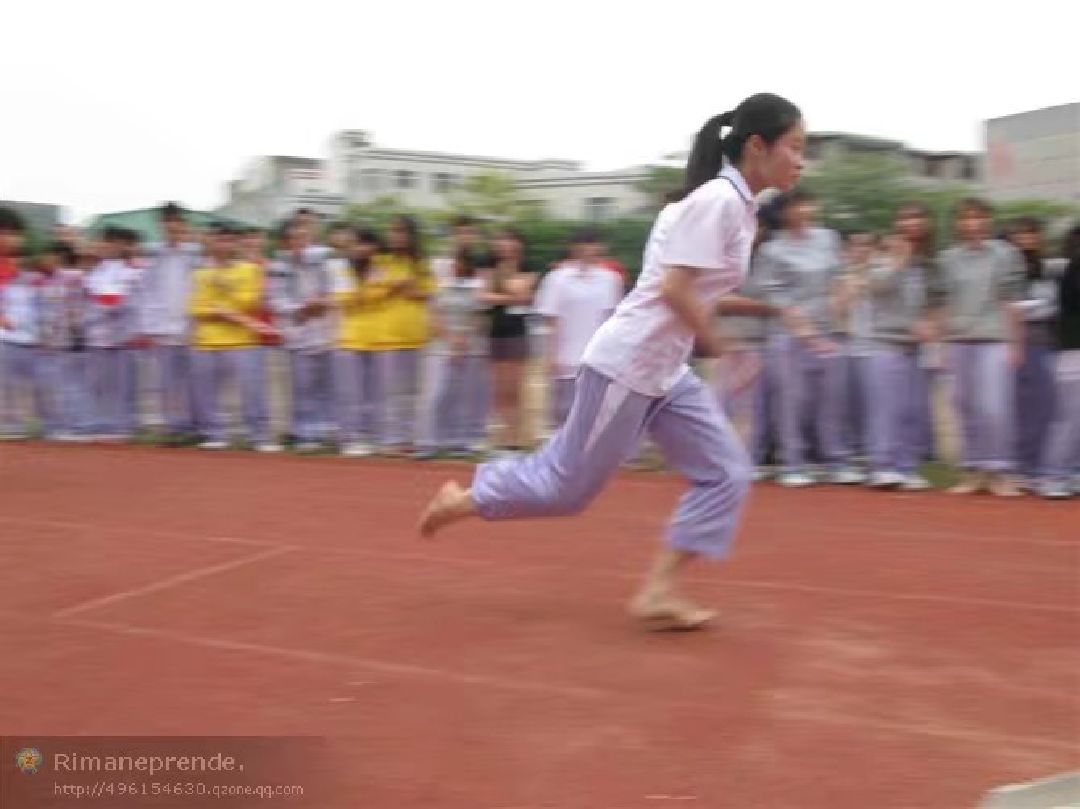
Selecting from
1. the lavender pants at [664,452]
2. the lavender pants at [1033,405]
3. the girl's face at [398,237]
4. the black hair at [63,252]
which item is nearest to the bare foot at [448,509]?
the lavender pants at [664,452]

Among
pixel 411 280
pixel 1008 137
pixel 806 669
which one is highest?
pixel 1008 137

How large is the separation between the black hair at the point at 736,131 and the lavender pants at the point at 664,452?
0.73 meters

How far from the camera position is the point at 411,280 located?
901 cm

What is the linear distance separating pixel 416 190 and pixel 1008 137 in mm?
30172

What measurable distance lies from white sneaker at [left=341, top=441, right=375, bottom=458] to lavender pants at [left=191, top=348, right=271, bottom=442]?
73 centimetres

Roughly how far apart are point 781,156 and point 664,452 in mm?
1098

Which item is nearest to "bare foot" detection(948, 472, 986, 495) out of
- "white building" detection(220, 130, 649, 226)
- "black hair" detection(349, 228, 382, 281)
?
"black hair" detection(349, 228, 382, 281)

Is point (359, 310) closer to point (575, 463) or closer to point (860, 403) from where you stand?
point (860, 403)

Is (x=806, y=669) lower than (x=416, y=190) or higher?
lower

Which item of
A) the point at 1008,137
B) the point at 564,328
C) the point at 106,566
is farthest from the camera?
the point at 1008,137

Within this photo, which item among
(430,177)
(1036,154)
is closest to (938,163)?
(1036,154)

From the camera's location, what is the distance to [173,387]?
10.0 m

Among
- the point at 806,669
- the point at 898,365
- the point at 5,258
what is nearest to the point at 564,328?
the point at 898,365

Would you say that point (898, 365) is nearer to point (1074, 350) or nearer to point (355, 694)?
point (1074, 350)
